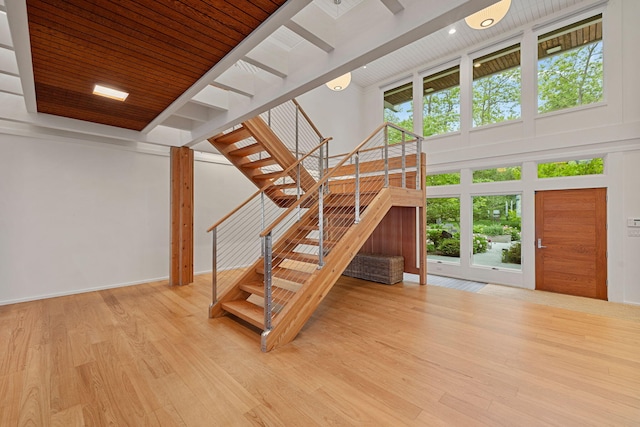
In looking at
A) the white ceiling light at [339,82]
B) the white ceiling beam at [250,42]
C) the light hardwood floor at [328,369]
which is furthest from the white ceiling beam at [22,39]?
the white ceiling light at [339,82]

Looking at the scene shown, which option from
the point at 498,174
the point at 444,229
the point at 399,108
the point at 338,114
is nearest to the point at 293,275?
the point at 444,229

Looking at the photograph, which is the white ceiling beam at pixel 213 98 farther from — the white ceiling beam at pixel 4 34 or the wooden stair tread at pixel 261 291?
the wooden stair tread at pixel 261 291

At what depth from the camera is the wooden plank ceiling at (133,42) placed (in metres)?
1.92

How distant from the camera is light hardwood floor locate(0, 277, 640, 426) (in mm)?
1850

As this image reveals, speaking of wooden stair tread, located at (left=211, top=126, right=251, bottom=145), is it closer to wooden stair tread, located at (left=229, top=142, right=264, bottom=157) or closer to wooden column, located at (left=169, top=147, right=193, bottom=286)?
wooden stair tread, located at (left=229, top=142, right=264, bottom=157)

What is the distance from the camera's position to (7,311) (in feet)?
12.2

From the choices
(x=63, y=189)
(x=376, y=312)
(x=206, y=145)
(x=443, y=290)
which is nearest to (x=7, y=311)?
(x=63, y=189)

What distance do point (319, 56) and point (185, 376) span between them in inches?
116

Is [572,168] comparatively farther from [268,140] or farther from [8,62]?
[8,62]

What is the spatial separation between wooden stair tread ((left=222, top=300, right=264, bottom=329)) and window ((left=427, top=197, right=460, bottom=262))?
488 cm

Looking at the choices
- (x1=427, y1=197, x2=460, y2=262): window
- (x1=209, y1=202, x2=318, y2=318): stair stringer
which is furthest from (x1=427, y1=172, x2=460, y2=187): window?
(x1=209, y1=202, x2=318, y2=318): stair stringer

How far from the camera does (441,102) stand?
6863 mm

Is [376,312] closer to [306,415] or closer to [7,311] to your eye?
[306,415]

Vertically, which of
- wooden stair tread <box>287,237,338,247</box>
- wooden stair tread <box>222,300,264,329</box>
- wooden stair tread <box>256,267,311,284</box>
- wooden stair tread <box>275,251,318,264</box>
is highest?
wooden stair tread <box>287,237,338,247</box>
